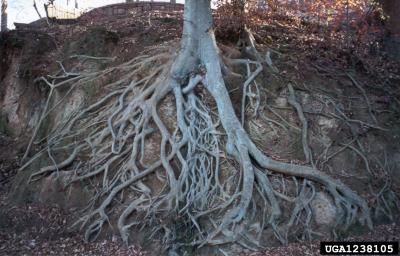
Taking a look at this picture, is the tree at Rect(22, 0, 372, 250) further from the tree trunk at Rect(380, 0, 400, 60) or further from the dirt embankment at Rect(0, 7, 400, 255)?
the tree trunk at Rect(380, 0, 400, 60)

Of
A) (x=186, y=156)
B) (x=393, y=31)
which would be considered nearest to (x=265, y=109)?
(x=186, y=156)

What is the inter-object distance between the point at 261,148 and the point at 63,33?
7.03 metres

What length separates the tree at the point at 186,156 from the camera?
27.8 feet

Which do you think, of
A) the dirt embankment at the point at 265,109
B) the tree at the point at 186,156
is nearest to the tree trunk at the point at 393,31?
the dirt embankment at the point at 265,109

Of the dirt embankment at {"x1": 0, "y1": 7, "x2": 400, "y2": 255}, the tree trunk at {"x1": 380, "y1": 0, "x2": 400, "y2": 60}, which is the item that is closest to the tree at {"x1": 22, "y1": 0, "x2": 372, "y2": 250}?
the dirt embankment at {"x1": 0, "y1": 7, "x2": 400, "y2": 255}

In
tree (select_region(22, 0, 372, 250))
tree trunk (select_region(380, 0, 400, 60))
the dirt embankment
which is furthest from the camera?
A: tree trunk (select_region(380, 0, 400, 60))

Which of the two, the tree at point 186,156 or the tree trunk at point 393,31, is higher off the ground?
the tree trunk at point 393,31

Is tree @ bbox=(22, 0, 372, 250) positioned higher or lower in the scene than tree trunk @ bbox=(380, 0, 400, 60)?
lower

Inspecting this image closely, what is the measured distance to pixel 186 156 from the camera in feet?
29.7

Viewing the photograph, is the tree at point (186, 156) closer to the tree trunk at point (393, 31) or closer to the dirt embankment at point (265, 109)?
the dirt embankment at point (265, 109)

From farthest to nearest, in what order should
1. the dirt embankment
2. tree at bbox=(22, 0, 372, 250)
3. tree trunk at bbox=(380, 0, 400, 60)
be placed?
tree trunk at bbox=(380, 0, 400, 60)
the dirt embankment
tree at bbox=(22, 0, 372, 250)

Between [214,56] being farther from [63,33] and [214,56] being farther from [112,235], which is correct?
[63,33]

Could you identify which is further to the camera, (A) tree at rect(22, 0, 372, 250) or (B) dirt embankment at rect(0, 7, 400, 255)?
(B) dirt embankment at rect(0, 7, 400, 255)

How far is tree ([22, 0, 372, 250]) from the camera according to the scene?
27.8ft
